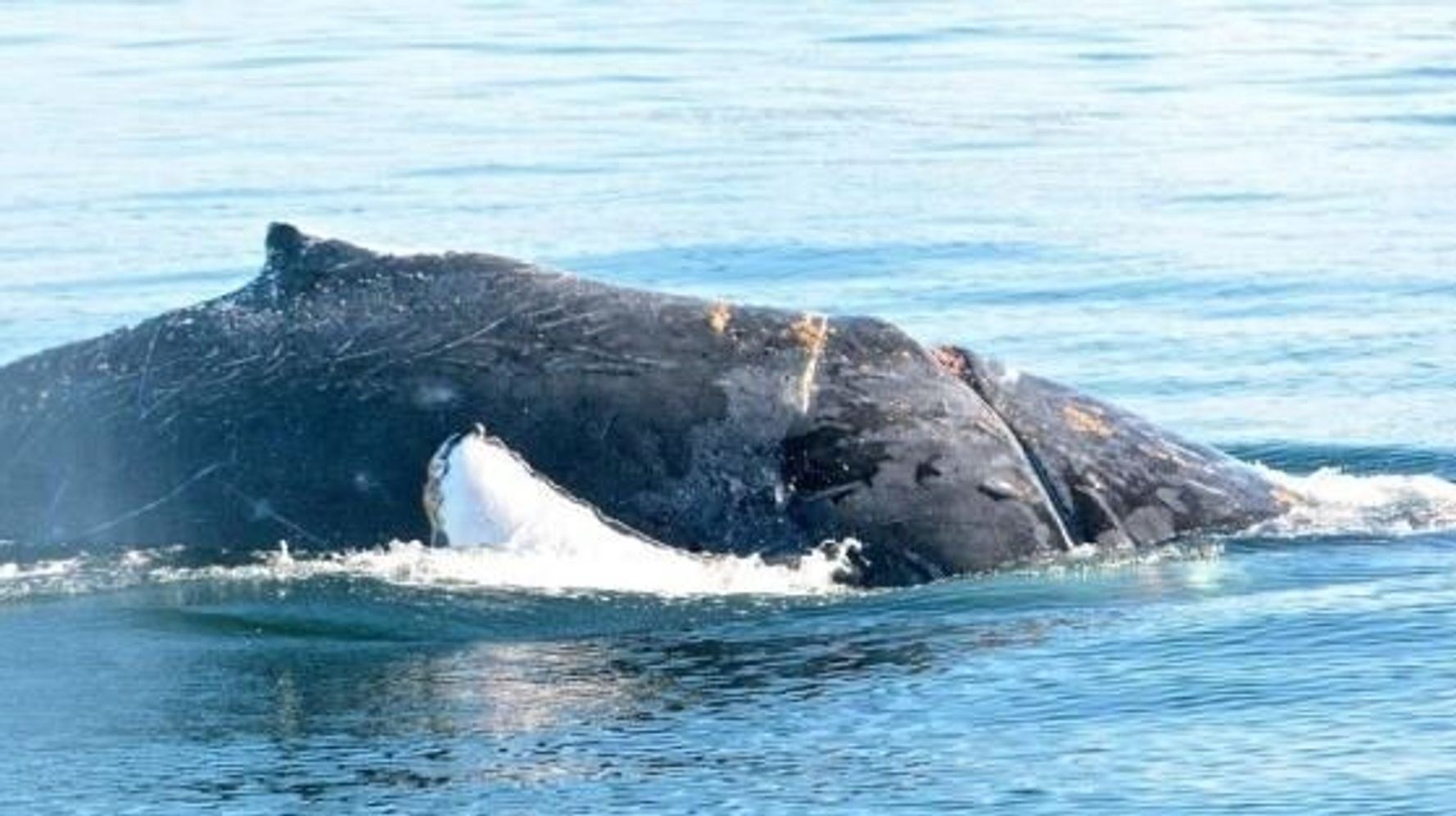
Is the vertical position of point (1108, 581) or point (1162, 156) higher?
point (1162, 156)

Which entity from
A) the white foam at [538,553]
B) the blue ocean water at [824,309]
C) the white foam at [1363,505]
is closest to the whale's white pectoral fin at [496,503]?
the white foam at [538,553]

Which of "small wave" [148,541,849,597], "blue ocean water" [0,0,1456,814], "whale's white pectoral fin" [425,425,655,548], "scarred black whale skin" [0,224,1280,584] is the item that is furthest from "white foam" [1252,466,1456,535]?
"whale's white pectoral fin" [425,425,655,548]

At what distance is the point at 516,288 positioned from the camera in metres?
12.9

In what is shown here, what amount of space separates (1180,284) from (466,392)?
29.7 ft

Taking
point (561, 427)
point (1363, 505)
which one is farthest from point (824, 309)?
point (561, 427)

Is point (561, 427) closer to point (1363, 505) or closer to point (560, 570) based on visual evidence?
point (560, 570)

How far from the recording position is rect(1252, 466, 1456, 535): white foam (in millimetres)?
13086

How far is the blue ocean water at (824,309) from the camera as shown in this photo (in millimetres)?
10219

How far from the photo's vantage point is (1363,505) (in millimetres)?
13617

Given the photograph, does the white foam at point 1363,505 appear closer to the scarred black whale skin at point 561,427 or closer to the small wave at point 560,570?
the scarred black whale skin at point 561,427

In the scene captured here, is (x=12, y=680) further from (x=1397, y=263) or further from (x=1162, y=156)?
(x=1162, y=156)

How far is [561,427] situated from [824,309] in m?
7.94

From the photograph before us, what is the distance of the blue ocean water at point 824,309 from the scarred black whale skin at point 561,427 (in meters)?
0.25

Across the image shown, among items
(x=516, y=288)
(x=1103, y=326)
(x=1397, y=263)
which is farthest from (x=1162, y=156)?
(x=516, y=288)
